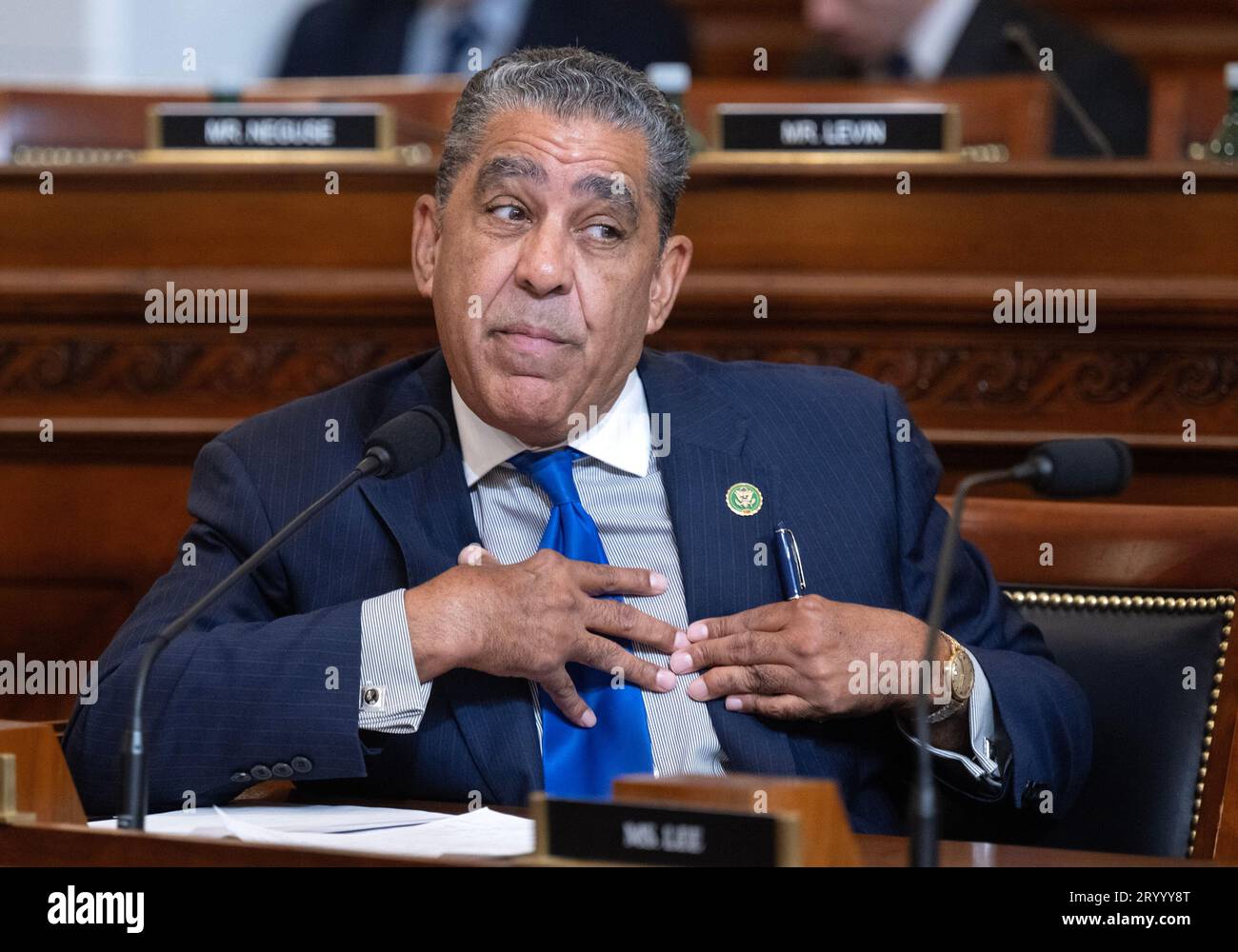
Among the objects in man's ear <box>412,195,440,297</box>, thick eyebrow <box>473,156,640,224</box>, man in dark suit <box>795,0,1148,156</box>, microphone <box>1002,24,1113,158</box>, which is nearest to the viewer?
thick eyebrow <box>473,156,640,224</box>

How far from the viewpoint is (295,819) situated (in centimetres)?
149

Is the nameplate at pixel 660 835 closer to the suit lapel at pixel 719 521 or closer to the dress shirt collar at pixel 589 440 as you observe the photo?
the suit lapel at pixel 719 521

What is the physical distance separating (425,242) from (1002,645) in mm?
824

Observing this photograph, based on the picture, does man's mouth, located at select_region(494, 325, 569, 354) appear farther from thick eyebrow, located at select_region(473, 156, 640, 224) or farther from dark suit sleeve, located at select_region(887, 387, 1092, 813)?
dark suit sleeve, located at select_region(887, 387, 1092, 813)

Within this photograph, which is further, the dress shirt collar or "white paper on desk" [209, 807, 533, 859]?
the dress shirt collar

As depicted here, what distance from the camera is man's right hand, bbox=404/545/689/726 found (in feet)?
5.31

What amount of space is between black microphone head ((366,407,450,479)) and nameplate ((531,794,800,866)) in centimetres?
52

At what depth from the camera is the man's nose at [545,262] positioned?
1771mm

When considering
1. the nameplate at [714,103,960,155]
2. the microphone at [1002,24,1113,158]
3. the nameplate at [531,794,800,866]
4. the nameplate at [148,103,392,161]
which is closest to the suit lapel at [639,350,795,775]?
the nameplate at [531,794,800,866]

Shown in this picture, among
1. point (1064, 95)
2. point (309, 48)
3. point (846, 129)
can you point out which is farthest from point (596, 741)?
point (309, 48)

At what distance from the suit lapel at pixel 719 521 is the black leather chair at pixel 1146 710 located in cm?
39

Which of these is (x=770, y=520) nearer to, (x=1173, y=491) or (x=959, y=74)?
(x=1173, y=491)

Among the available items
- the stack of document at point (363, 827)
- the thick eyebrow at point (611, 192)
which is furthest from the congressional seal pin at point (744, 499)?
the stack of document at point (363, 827)
